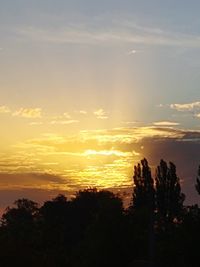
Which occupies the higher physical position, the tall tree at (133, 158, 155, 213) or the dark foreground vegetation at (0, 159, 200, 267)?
the tall tree at (133, 158, 155, 213)

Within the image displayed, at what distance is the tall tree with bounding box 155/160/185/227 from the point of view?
6406cm

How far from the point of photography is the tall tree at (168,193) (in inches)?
2522

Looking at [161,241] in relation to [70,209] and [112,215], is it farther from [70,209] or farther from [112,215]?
[70,209]

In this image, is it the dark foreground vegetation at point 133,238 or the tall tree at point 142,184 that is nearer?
the dark foreground vegetation at point 133,238

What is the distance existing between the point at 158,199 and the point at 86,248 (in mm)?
17414

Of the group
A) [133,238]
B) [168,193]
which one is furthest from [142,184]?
[133,238]

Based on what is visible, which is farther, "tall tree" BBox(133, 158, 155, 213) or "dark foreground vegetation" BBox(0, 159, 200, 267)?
"tall tree" BBox(133, 158, 155, 213)

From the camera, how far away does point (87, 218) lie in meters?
88.9

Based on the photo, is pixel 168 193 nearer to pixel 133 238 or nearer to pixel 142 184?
pixel 142 184

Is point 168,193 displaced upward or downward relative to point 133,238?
upward

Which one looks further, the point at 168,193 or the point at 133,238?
the point at 168,193

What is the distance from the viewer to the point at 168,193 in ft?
217

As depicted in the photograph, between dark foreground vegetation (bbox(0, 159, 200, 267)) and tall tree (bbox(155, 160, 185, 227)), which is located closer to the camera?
dark foreground vegetation (bbox(0, 159, 200, 267))

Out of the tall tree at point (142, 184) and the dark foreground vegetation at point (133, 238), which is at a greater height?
the tall tree at point (142, 184)
